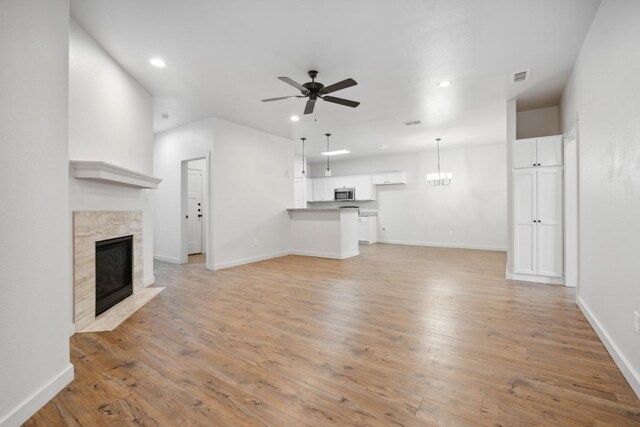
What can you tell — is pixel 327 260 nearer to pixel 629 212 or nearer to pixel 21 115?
pixel 629 212

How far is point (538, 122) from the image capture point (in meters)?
4.79

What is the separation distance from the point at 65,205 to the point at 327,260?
190 inches

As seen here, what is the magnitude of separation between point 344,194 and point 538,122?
18.3ft

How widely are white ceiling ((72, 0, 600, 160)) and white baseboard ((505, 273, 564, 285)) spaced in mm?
2649

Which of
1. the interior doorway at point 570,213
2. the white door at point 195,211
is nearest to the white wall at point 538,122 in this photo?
the interior doorway at point 570,213

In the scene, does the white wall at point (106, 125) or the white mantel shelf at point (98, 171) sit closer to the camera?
the white mantel shelf at point (98, 171)

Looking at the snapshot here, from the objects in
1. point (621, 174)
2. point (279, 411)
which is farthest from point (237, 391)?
point (621, 174)

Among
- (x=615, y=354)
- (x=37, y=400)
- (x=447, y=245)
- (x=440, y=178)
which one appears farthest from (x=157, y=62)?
(x=447, y=245)

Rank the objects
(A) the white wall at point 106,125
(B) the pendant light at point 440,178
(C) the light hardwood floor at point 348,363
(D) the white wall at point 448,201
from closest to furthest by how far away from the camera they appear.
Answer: (C) the light hardwood floor at point 348,363, (A) the white wall at point 106,125, (B) the pendant light at point 440,178, (D) the white wall at point 448,201

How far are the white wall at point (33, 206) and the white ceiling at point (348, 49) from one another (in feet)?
3.62

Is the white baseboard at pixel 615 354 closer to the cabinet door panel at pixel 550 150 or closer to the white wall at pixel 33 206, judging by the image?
the cabinet door panel at pixel 550 150

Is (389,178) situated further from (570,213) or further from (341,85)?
(341,85)

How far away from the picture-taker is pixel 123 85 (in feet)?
11.6

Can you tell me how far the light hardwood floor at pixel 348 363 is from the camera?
153 cm
